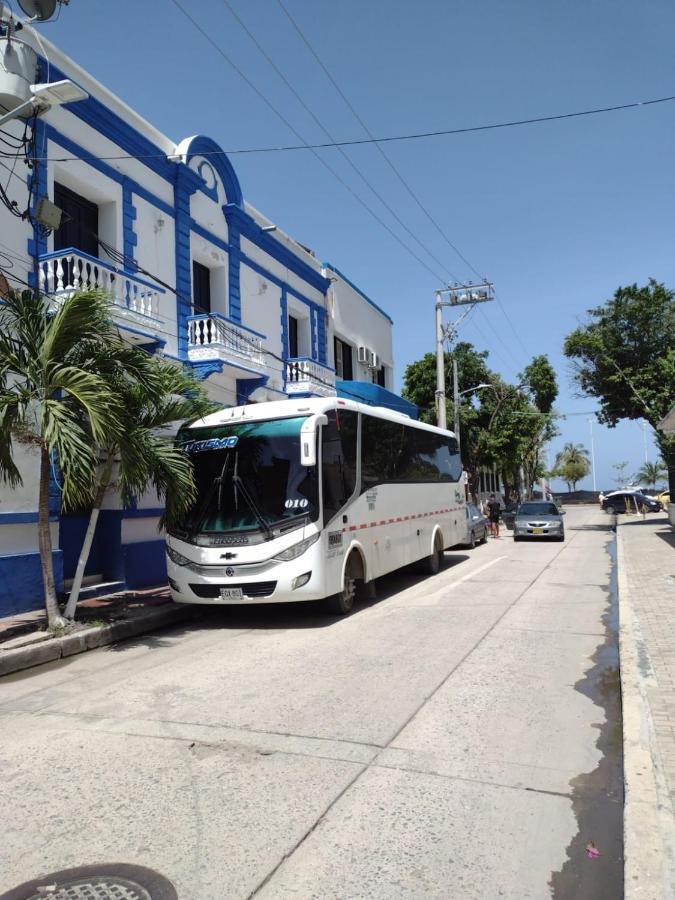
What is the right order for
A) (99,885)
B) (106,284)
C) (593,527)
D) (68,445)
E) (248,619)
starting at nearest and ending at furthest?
(99,885), (68,445), (248,619), (106,284), (593,527)

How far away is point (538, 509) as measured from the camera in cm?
2708

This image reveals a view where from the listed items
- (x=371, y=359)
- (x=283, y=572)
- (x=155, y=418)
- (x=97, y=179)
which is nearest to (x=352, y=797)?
(x=283, y=572)

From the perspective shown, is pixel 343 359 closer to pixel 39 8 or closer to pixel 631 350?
pixel 631 350

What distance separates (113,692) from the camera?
6879 mm

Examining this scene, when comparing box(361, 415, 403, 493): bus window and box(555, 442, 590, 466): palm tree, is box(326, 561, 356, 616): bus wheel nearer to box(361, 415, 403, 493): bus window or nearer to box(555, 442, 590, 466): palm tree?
box(361, 415, 403, 493): bus window

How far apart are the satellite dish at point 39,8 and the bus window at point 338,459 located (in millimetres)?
6839

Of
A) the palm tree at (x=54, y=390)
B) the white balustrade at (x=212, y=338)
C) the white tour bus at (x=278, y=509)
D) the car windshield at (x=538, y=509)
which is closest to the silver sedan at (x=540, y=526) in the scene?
the car windshield at (x=538, y=509)

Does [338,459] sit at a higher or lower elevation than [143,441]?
lower

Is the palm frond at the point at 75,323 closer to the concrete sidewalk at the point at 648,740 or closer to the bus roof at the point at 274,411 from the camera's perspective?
the bus roof at the point at 274,411

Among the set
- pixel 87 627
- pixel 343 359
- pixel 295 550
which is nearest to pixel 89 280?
pixel 87 627

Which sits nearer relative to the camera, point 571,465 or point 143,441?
point 143,441

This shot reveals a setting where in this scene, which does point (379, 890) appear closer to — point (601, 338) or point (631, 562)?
point (631, 562)

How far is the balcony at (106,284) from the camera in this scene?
11852 mm

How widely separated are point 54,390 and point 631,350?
26.5m
